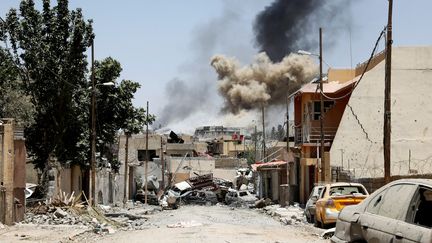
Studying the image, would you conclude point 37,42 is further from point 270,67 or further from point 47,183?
point 270,67

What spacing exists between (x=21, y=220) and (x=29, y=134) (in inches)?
490

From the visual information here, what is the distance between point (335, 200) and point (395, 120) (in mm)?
17793

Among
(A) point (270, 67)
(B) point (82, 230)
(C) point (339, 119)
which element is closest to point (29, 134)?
(B) point (82, 230)

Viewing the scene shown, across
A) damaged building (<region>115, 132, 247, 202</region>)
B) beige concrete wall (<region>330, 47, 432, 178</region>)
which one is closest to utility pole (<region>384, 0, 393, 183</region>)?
beige concrete wall (<region>330, 47, 432, 178</region>)

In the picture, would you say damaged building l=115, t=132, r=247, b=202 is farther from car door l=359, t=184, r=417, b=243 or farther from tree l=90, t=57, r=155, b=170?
car door l=359, t=184, r=417, b=243

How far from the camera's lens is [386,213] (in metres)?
8.82

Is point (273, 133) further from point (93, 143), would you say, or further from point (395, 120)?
point (93, 143)

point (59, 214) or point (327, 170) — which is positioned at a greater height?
point (327, 170)

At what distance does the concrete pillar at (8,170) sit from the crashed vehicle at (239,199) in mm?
32691

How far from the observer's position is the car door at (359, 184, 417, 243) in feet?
27.6

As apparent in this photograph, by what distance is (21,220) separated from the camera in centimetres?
2547

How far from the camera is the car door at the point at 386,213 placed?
8398 millimetres

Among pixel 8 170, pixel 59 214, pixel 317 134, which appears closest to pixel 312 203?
pixel 59 214

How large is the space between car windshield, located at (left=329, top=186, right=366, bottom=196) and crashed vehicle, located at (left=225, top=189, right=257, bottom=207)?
30586mm
